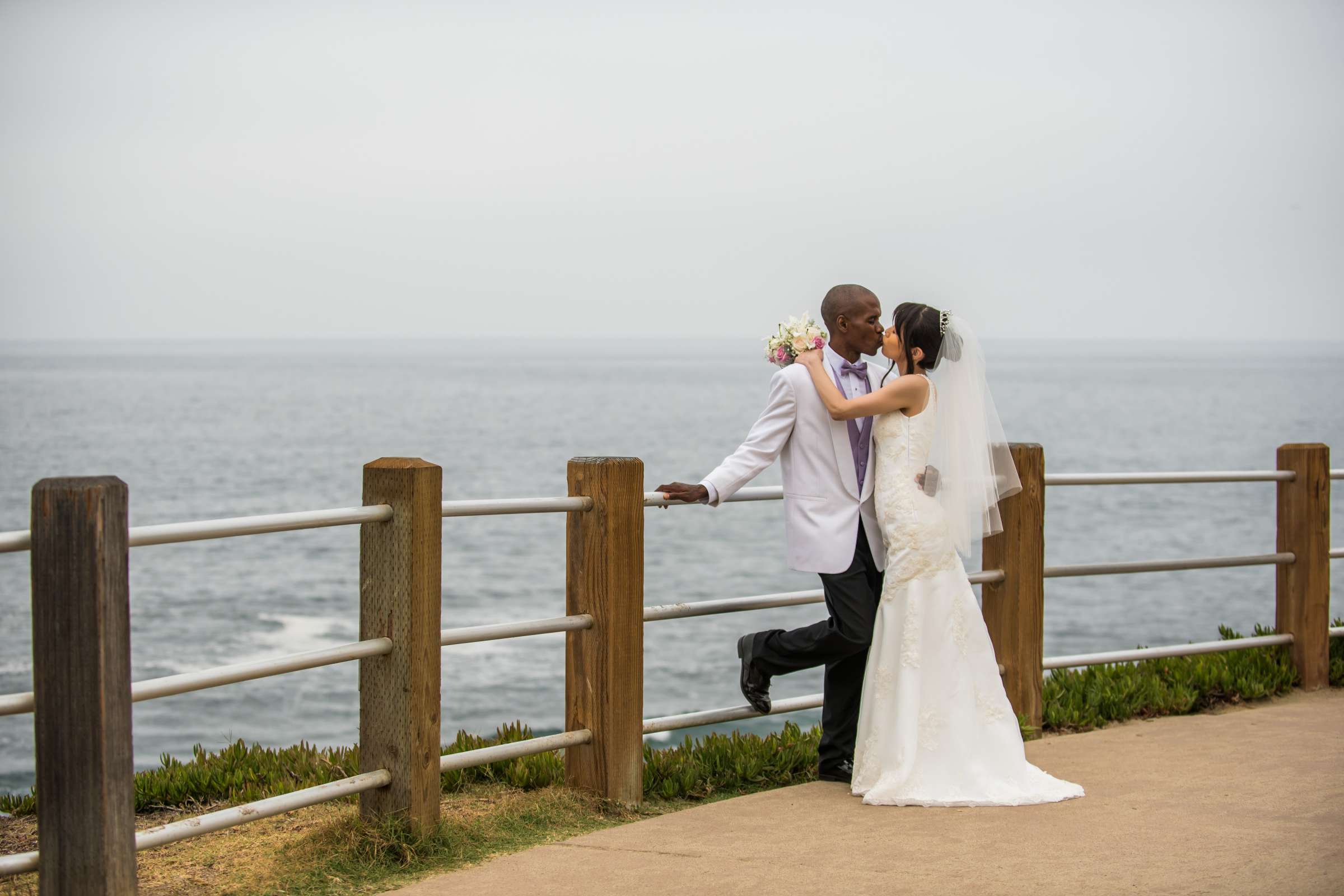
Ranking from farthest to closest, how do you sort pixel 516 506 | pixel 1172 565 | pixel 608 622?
1. pixel 1172 565
2. pixel 608 622
3. pixel 516 506

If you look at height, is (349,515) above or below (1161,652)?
above

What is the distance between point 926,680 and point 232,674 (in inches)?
93.8

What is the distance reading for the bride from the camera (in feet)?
16.0

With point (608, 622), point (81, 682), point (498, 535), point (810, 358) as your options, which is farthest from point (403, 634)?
point (498, 535)

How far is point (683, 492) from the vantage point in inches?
187

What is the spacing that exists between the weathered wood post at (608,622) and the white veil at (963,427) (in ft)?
3.84

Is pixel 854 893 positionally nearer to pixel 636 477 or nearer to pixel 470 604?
pixel 636 477

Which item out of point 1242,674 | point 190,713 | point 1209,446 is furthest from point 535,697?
point 1209,446

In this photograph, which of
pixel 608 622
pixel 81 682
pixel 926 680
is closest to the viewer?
pixel 81 682

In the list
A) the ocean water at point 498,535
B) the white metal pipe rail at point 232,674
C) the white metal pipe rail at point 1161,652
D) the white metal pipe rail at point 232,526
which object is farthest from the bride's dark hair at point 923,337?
the ocean water at point 498,535

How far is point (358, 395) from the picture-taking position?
406 ft

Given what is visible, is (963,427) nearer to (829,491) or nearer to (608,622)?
(829,491)

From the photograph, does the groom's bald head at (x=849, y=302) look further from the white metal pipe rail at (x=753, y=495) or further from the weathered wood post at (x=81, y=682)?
the weathered wood post at (x=81, y=682)

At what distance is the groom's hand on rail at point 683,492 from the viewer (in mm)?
4730
